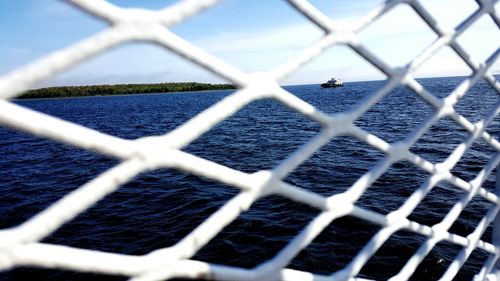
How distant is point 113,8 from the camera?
0.83m

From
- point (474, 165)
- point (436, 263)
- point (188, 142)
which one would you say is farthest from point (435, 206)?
point (188, 142)

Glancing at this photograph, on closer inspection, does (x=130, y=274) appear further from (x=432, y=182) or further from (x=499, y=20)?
(x=499, y=20)

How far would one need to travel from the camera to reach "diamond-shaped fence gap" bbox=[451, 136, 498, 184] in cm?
1350

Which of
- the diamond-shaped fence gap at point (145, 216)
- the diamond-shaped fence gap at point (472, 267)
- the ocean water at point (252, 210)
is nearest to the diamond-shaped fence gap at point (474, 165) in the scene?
the ocean water at point (252, 210)

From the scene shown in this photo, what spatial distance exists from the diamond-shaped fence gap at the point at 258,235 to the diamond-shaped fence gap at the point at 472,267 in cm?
405

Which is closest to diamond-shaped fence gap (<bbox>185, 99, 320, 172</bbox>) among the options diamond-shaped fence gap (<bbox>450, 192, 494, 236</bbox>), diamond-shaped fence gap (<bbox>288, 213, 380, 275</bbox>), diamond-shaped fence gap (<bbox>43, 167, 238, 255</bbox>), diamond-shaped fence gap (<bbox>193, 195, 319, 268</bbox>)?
diamond-shaped fence gap (<bbox>43, 167, 238, 255</bbox>)

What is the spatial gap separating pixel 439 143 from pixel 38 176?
2397 centimetres

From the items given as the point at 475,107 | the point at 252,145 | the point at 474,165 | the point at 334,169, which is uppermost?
the point at 475,107

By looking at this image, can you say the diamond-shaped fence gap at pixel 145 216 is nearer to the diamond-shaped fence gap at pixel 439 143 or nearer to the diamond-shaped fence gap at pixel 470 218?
the diamond-shaped fence gap at pixel 470 218

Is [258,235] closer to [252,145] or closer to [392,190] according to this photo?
[392,190]

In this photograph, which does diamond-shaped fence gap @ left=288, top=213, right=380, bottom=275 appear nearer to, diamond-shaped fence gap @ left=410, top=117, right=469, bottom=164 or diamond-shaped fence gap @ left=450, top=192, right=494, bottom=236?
diamond-shaped fence gap @ left=450, top=192, right=494, bottom=236

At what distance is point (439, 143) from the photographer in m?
20.5

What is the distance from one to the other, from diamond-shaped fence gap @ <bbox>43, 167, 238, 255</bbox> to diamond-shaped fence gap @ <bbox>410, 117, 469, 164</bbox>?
37.0 ft

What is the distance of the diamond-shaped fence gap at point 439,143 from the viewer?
1769 cm
